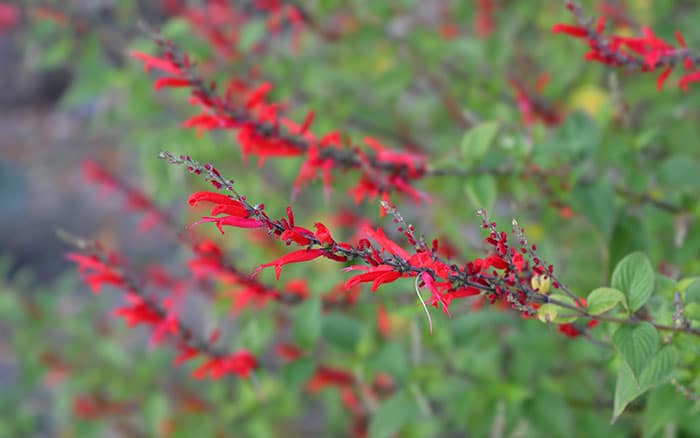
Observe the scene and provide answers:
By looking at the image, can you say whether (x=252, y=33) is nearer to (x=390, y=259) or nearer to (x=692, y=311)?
(x=390, y=259)

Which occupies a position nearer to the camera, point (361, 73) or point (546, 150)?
point (546, 150)

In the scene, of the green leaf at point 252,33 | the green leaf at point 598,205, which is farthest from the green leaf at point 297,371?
the green leaf at point 252,33

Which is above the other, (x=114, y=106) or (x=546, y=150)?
(x=114, y=106)

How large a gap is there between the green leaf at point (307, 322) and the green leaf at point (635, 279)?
0.88 metres

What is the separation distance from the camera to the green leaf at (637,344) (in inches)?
39.8

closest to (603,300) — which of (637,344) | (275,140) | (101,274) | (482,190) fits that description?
(637,344)

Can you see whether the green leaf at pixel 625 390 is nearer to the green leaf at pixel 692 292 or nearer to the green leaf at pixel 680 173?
the green leaf at pixel 692 292

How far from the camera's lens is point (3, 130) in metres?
7.75

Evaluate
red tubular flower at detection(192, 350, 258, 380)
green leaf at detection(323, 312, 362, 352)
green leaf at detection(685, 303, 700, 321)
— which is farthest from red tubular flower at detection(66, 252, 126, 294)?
green leaf at detection(685, 303, 700, 321)

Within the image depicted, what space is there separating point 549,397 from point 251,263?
1643 millimetres

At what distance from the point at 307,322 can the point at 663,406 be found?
0.91m

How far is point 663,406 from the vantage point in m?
1.37

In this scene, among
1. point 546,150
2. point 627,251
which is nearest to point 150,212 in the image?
point 546,150

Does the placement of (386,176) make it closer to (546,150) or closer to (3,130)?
(546,150)
